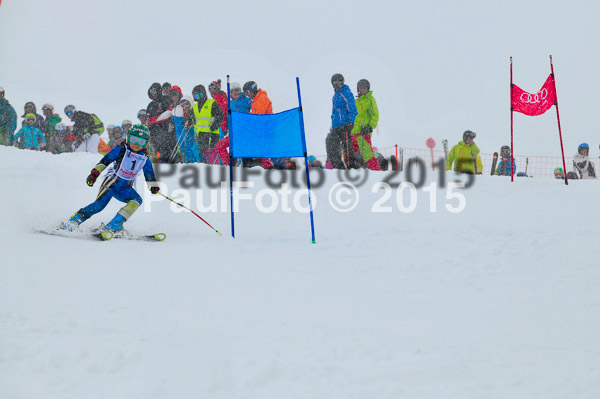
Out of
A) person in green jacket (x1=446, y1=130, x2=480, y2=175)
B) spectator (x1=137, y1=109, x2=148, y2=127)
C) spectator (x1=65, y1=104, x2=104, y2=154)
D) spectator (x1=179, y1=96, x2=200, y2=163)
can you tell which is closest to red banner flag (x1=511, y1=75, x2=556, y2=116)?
person in green jacket (x1=446, y1=130, x2=480, y2=175)

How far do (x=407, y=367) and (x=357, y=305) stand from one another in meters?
1.17

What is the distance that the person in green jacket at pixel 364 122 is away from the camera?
35.6ft

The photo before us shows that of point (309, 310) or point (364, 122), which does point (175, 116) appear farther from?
point (309, 310)

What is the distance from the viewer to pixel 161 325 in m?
3.49

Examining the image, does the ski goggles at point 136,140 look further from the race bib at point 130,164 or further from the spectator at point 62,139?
Answer: the spectator at point 62,139

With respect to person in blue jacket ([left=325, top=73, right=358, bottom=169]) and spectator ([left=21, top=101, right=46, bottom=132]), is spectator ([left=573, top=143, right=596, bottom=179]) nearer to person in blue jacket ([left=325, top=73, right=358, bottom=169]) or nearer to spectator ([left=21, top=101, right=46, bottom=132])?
person in blue jacket ([left=325, top=73, right=358, bottom=169])

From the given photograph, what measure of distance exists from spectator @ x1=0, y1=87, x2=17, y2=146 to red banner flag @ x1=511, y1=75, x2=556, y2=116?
10.5 meters

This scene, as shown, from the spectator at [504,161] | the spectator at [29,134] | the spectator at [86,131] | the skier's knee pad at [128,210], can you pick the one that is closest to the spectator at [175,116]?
the spectator at [86,131]

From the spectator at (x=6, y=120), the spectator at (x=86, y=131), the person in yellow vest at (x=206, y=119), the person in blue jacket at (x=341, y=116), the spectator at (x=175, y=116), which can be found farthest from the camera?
the spectator at (x=86, y=131)

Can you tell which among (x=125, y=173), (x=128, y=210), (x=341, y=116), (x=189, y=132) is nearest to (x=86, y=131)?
(x=189, y=132)

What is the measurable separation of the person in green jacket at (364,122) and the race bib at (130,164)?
4964 millimetres

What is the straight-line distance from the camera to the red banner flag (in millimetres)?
10414

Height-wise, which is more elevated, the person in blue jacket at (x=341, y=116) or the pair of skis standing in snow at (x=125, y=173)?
the person in blue jacket at (x=341, y=116)

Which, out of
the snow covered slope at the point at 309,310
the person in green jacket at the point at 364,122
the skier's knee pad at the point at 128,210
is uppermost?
the person in green jacket at the point at 364,122
